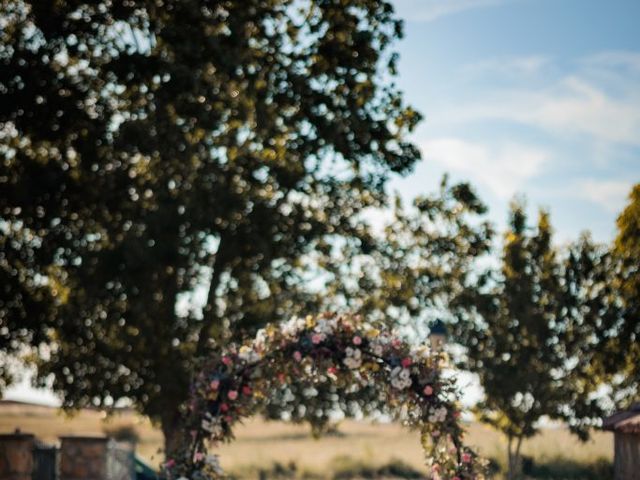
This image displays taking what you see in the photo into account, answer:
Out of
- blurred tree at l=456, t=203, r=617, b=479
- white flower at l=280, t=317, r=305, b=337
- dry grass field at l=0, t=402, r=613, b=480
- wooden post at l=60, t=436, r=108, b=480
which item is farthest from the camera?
dry grass field at l=0, t=402, r=613, b=480

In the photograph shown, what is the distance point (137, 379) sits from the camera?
22.9 m

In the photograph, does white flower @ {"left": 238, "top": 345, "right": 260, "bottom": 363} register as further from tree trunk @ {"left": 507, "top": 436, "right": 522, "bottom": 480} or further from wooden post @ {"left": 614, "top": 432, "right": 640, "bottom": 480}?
tree trunk @ {"left": 507, "top": 436, "right": 522, "bottom": 480}

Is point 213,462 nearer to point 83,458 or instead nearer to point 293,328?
point 293,328

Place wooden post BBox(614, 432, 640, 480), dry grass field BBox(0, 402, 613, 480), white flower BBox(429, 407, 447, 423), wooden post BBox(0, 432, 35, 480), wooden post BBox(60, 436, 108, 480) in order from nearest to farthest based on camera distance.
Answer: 1. white flower BBox(429, 407, 447, 423)
2. wooden post BBox(0, 432, 35, 480)
3. wooden post BBox(614, 432, 640, 480)
4. wooden post BBox(60, 436, 108, 480)
5. dry grass field BBox(0, 402, 613, 480)

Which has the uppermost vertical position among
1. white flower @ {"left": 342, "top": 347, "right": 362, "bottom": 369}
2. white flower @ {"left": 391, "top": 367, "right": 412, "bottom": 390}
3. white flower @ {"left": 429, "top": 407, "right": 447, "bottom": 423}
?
white flower @ {"left": 342, "top": 347, "right": 362, "bottom": 369}

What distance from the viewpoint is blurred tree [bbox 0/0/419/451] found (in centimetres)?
1872

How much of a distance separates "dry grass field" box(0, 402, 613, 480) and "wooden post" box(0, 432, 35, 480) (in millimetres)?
7838

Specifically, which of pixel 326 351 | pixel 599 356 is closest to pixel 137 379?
pixel 326 351

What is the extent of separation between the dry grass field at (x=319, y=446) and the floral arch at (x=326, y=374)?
6519 mm

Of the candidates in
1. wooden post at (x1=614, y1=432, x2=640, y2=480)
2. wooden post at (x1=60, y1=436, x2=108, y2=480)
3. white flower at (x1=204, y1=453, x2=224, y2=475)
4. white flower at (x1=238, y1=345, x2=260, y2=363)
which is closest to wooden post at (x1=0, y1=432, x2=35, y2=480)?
wooden post at (x1=60, y1=436, x2=108, y2=480)

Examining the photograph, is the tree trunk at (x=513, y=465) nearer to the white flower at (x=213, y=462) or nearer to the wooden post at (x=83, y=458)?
the wooden post at (x=83, y=458)

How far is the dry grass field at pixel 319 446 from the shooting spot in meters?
39.3

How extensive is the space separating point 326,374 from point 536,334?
17080 millimetres

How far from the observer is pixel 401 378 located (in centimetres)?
1321
